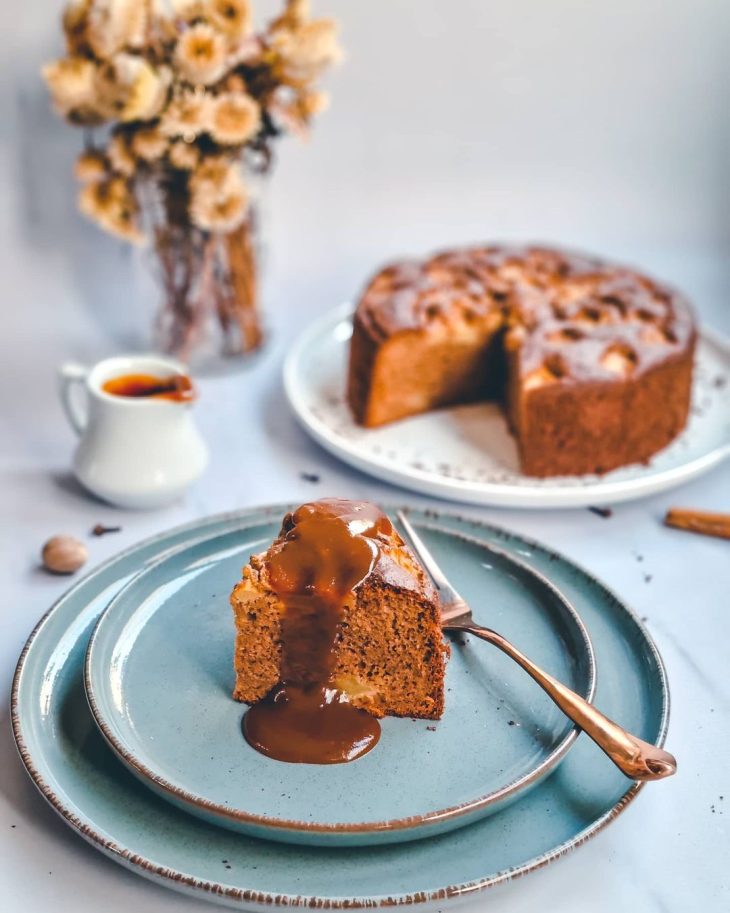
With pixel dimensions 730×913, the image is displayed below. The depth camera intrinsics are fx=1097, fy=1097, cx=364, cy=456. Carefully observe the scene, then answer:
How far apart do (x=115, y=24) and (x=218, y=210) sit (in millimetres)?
530

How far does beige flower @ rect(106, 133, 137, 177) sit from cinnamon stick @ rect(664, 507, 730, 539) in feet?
5.40

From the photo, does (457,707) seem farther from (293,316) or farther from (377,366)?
(293,316)

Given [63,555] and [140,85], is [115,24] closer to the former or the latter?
[140,85]

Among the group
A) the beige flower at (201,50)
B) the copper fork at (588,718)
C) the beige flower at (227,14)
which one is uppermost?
the beige flower at (227,14)

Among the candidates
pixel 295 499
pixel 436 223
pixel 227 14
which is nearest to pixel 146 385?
pixel 295 499

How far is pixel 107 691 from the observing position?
1780mm

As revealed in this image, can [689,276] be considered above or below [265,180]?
below

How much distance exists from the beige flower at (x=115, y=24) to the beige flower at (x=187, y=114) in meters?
0.17

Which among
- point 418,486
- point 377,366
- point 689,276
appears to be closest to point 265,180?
point 377,366

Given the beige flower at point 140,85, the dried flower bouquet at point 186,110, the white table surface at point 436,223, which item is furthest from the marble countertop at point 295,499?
the beige flower at point 140,85

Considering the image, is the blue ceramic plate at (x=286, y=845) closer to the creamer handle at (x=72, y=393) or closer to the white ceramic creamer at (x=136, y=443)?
the white ceramic creamer at (x=136, y=443)

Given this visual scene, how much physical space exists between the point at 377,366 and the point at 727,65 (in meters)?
2.18

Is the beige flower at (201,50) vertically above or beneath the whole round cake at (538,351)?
above

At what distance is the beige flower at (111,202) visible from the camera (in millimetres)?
2961
